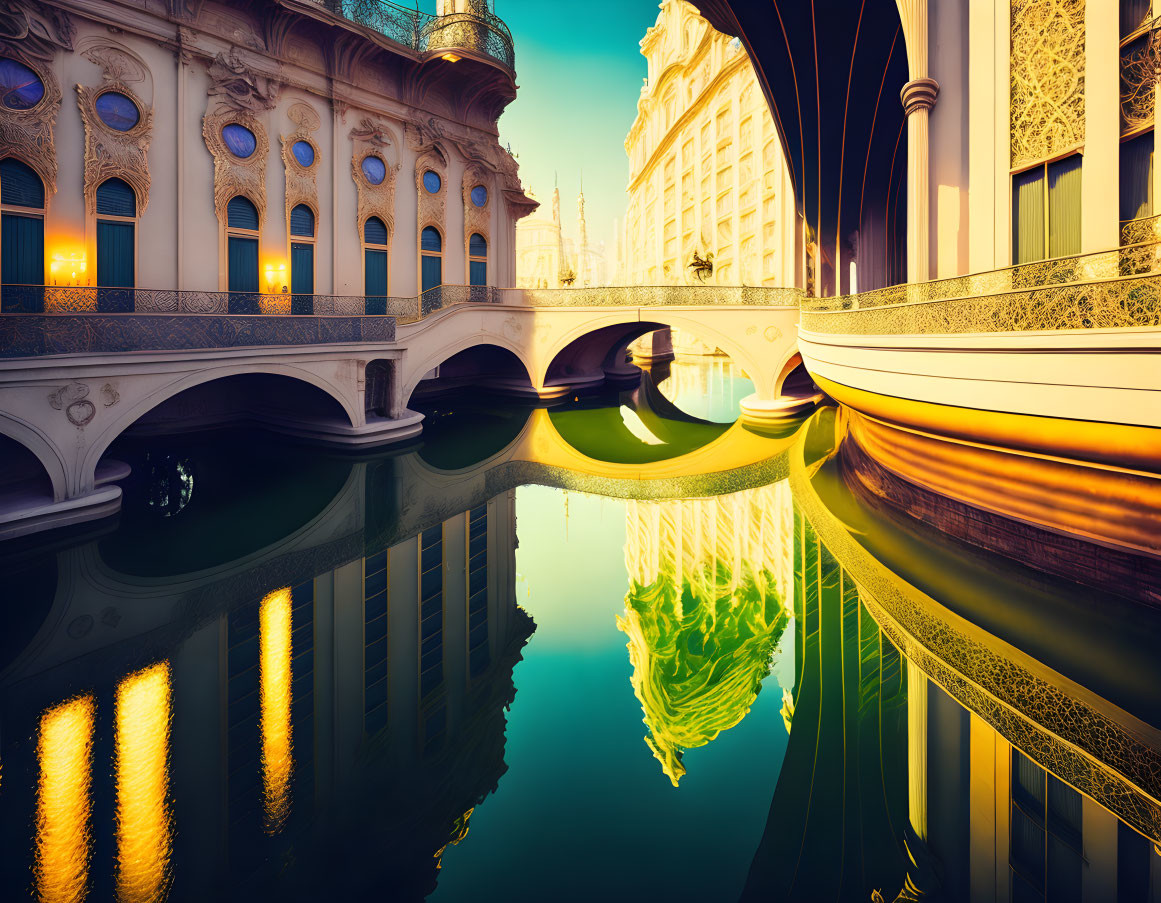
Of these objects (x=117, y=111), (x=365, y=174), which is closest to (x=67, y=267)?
(x=117, y=111)

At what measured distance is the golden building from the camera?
33156 millimetres

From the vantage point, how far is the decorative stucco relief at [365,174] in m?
17.7

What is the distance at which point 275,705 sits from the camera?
203 inches

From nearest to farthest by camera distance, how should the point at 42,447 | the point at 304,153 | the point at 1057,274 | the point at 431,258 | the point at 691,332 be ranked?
the point at 1057,274 → the point at 42,447 → the point at 304,153 → the point at 691,332 → the point at 431,258

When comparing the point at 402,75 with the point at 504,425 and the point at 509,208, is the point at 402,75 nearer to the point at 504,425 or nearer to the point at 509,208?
the point at 509,208

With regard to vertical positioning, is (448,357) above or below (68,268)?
below

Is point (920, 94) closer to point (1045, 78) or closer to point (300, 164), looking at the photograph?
point (1045, 78)

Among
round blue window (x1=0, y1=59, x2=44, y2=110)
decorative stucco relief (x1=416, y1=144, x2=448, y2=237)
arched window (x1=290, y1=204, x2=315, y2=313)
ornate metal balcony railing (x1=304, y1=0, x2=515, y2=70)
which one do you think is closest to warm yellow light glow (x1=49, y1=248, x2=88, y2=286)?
round blue window (x1=0, y1=59, x2=44, y2=110)

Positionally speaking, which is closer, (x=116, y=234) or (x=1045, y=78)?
(x=1045, y=78)

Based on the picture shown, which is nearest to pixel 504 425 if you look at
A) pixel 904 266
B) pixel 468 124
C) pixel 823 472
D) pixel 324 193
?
pixel 324 193

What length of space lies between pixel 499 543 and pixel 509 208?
1680cm

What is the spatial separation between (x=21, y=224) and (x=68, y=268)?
1005 millimetres

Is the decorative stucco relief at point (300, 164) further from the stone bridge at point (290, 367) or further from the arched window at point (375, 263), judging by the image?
the stone bridge at point (290, 367)

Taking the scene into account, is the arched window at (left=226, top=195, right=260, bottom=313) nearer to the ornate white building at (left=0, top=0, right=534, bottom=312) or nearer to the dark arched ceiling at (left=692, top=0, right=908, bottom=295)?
the ornate white building at (left=0, top=0, right=534, bottom=312)
